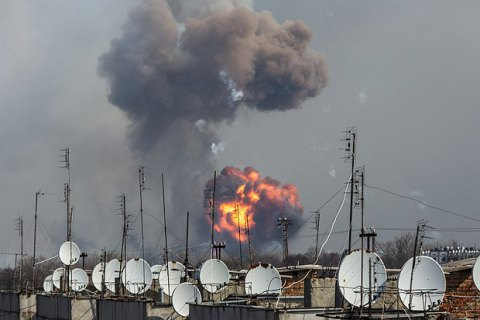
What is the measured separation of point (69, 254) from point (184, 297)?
81.5ft

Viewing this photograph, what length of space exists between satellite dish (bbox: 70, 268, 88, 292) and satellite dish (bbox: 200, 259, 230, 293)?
25.0 meters

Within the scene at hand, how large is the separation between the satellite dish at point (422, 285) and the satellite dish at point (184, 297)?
16587 millimetres

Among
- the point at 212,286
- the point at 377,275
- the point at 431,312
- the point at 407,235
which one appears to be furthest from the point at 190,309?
the point at 407,235

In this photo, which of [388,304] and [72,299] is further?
[72,299]

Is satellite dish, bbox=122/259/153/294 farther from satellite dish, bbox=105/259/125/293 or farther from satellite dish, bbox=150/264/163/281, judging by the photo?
satellite dish, bbox=150/264/163/281

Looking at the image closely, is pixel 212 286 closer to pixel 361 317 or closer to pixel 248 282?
pixel 248 282

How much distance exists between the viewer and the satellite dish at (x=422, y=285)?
31562 mm

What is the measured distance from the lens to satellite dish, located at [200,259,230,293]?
47281 mm

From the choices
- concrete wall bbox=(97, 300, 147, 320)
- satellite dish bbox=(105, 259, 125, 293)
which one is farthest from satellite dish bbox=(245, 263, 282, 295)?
satellite dish bbox=(105, 259, 125, 293)

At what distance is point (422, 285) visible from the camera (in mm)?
31766

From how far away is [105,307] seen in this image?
2207 inches

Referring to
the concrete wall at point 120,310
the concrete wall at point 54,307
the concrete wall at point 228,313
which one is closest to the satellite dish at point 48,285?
the concrete wall at point 54,307

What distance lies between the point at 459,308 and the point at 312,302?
6296mm

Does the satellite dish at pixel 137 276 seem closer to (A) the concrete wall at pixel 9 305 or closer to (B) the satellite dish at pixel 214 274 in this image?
(B) the satellite dish at pixel 214 274
